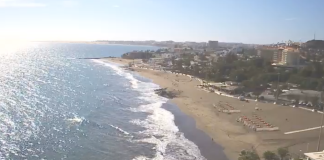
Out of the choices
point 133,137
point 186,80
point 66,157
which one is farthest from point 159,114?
point 186,80

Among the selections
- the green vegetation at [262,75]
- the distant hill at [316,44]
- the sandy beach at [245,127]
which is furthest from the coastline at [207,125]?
the distant hill at [316,44]

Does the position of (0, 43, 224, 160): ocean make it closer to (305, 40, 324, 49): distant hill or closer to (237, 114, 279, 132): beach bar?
(237, 114, 279, 132): beach bar

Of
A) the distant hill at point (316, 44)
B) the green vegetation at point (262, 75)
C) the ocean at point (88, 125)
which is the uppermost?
the distant hill at point (316, 44)

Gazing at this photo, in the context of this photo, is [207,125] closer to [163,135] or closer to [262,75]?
[163,135]

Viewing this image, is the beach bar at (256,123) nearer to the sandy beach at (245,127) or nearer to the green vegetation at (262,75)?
the sandy beach at (245,127)

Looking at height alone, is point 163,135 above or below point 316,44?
below

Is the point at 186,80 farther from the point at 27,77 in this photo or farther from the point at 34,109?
the point at 34,109

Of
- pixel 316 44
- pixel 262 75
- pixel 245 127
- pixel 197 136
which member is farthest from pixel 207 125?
pixel 316 44

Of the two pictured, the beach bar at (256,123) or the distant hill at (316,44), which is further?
the distant hill at (316,44)
